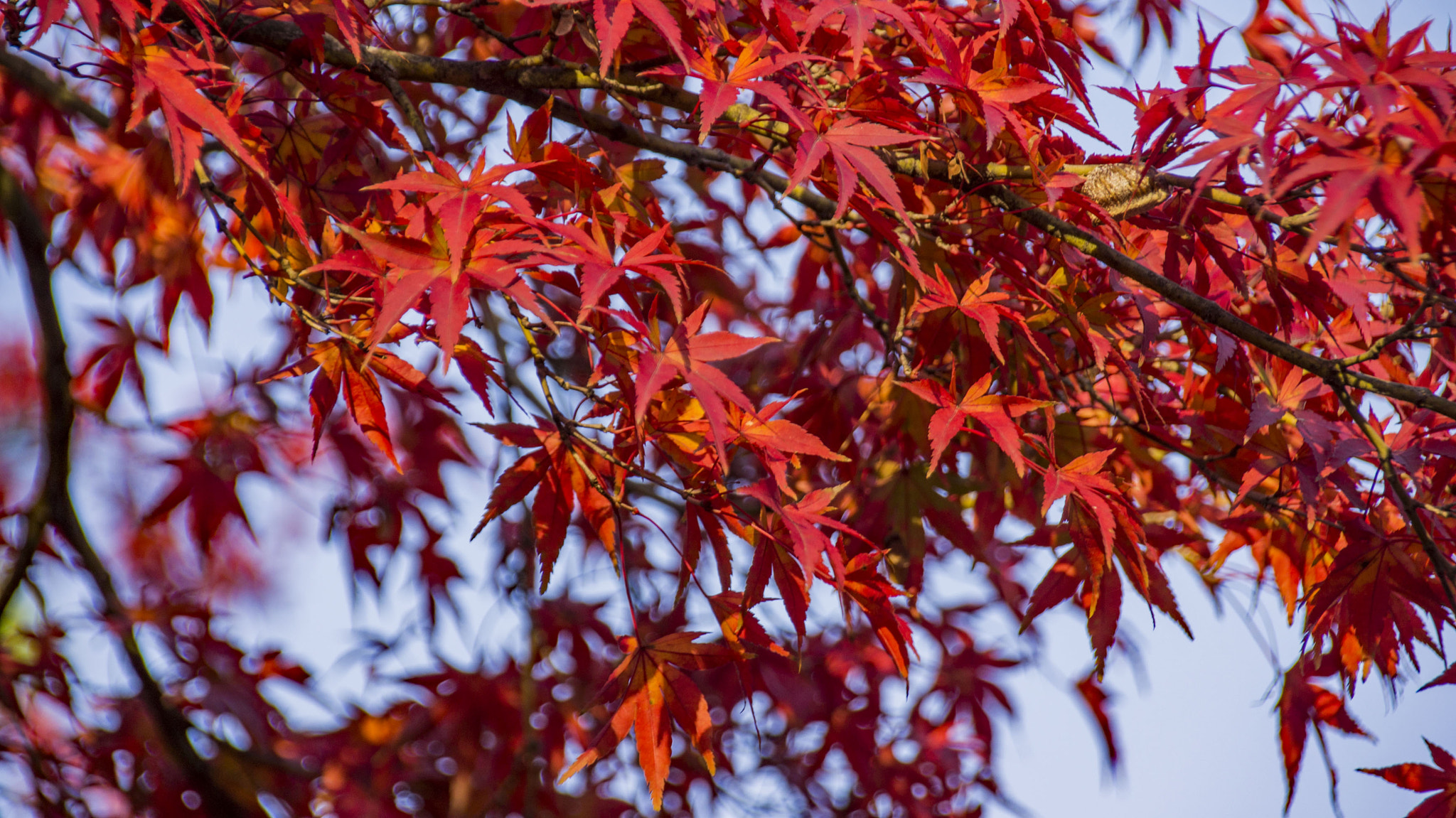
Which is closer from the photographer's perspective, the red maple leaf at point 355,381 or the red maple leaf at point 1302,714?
the red maple leaf at point 355,381

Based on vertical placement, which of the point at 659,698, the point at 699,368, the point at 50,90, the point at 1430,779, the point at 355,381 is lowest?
the point at 1430,779

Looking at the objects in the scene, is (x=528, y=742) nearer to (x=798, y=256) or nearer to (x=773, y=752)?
(x=773, y=752)

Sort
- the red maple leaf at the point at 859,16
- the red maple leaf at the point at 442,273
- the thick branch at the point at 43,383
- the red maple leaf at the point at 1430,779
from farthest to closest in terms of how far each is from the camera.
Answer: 1. the thick branch at the point at 43,383
2. the red maple leaf at the point at 1430,779
3. the red maple leaf at the point at 859,16
4. the red maple leaf at the point at 442,273

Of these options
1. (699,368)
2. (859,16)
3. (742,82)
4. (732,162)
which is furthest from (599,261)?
(732,162)

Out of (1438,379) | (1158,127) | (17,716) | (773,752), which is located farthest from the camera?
(773,752)

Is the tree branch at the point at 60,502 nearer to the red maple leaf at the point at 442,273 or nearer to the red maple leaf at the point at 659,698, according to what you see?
the red maple leaf at the point at 442,273

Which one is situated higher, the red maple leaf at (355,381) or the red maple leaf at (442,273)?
the red maple leaf at (355,381)

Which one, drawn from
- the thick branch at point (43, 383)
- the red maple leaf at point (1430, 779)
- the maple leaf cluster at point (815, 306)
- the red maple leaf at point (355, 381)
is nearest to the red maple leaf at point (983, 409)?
the maple leaf cluster at point (815, 306)

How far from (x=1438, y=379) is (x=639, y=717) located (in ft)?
3.49

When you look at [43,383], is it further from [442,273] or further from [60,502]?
[442,273]

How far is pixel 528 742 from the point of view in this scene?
1800 mm

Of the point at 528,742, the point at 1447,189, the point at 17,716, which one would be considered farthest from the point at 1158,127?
the point at 17,716

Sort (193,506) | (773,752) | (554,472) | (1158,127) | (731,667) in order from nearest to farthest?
(1158,127), (554,472), (193,506), (731,667), (773,752)

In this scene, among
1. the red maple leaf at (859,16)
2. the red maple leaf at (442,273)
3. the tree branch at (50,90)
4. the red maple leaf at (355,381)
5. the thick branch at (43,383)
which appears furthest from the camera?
the tree branch at (50,90)
